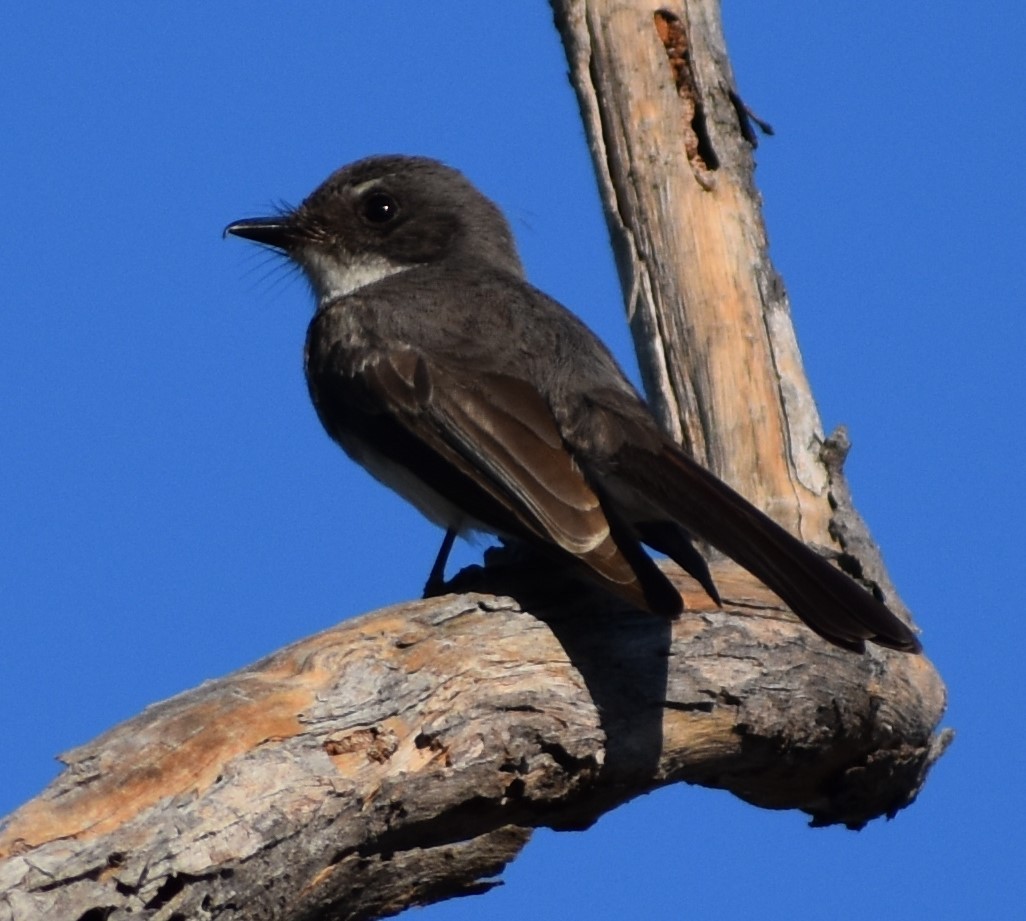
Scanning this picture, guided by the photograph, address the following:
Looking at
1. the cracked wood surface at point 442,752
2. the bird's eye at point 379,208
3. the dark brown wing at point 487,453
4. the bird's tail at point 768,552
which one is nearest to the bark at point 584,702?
the cracked wood surface at point 442,752

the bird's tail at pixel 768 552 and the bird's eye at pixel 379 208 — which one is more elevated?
the bird's eye at pixel 379 208

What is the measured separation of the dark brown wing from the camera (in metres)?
5.66

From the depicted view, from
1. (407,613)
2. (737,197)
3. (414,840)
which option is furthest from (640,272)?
(414,840)

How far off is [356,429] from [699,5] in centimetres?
234

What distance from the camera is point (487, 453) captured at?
20.2 feet

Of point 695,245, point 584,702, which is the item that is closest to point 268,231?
point 695,245

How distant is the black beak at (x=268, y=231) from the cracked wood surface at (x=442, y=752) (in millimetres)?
2988

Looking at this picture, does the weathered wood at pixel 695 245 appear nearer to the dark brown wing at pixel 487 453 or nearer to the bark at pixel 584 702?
the bark at pixel 584 702

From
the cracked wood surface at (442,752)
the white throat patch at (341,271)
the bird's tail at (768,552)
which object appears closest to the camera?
the cracked wood surface at (442,752)

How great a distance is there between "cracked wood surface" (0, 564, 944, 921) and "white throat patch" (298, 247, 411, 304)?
2.55 meters

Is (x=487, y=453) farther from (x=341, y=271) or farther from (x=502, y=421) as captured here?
(x=341, y=271)

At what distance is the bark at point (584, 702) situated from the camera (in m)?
4.48

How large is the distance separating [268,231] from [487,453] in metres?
2.72

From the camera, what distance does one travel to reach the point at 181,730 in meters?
4.64
